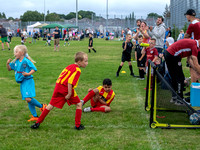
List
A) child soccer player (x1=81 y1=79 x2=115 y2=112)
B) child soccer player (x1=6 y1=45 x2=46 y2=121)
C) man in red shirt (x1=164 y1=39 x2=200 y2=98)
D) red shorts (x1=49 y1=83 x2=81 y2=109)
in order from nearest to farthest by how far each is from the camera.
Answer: red shorts (x1=49 y1=83 x2=81 y2=109), child soccer player (x1=6 y1=45 x2=46 y2=121), man in red shirt (x1=164 y1=39 x2=200 y2=98), child soccer player (x1=81 y1=79 x2=115 y2=112)

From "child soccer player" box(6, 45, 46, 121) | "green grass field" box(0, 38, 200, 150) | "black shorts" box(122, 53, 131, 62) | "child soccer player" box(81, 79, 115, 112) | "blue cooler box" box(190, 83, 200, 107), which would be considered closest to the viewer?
"green grass field" box(0, 38, 200, 150)

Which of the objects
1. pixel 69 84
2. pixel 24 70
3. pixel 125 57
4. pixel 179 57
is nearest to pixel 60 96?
pixel 69 84

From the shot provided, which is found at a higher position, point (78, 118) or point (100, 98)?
point (100, 98)

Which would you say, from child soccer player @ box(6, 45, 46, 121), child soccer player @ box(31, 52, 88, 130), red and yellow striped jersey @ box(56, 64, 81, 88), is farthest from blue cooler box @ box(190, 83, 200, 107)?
child soccer player @ box(6, 45, 46, 121)

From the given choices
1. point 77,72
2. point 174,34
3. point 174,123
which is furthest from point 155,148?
point 174,34

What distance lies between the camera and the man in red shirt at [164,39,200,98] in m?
6.02

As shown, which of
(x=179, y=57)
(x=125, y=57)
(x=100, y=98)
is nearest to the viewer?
(x=100, y=98)

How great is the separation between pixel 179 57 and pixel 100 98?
6.92ft

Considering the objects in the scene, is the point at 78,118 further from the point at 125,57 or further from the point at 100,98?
Result: the point at 125,57

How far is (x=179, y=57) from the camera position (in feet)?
21.4

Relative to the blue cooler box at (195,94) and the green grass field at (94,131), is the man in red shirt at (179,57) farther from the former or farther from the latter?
the green grass field at (94,131)

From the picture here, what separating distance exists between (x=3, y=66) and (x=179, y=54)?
1036cm

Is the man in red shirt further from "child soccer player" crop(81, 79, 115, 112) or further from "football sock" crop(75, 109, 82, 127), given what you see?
"football sock" crop(75, 109, 82, 127)

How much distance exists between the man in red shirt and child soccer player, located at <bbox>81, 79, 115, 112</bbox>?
165 cm
